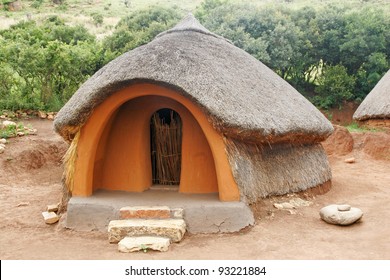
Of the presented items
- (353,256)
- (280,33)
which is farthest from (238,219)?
(280,33)

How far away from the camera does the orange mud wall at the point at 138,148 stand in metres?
6.86

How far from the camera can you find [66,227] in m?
7.02

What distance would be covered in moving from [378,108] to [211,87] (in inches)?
379

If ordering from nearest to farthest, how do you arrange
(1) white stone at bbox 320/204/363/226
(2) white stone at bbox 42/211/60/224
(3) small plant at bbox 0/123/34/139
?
(1) white stone at bbox 320/204/363/226 → (2) white stone at bbox 42/211/60/224 → (3) small plant at bbox 0/123/34/139

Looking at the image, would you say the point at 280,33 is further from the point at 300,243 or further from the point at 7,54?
the point at 300,243

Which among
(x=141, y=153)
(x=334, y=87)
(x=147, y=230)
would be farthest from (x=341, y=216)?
(x=334, y=87)

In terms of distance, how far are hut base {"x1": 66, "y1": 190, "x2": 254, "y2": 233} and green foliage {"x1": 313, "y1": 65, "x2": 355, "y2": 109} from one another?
15.0 meters

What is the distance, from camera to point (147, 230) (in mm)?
6234

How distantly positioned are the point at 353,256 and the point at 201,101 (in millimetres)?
2951

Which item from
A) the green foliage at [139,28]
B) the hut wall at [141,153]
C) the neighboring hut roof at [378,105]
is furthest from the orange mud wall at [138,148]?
the green foliage at [139,28]

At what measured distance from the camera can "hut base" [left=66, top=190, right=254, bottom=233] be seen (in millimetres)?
6621

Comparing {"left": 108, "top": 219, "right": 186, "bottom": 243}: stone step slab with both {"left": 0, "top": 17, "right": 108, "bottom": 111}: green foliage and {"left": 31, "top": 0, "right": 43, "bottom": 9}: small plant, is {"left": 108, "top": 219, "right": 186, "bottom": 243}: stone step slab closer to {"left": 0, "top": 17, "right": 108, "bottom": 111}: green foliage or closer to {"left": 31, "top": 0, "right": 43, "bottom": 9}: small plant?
{"left": 0, "top": 17, "right": 108, "bottom": 111}: green foliage

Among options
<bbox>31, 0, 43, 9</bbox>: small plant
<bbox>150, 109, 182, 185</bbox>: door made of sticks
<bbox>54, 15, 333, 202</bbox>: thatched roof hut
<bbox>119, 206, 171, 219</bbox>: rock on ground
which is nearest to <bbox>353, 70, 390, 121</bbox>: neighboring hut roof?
<bbox>54, 15, 333, 202</bbox>: thatched roof hut

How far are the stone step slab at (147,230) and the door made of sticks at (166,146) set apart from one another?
1946 millimetres
